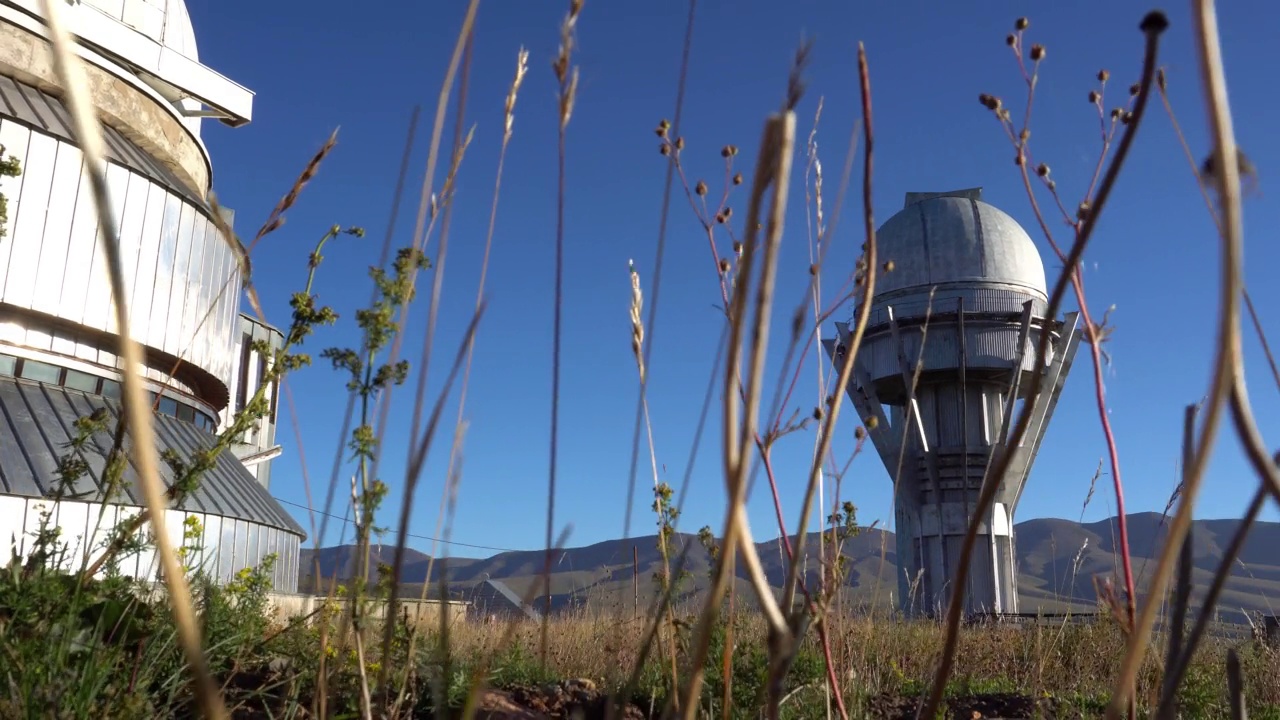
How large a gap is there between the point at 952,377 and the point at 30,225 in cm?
1390

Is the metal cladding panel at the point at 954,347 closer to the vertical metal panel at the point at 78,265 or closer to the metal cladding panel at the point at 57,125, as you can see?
the metal cladding panel at the point at 57,125

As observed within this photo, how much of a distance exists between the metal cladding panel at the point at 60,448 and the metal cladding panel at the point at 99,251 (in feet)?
1.97

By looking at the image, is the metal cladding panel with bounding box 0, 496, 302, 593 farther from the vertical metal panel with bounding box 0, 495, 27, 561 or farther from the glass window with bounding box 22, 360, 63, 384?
the glass window with bounding box 22, 360, 63, 384

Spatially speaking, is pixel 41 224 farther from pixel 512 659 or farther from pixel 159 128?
pixel 512 659

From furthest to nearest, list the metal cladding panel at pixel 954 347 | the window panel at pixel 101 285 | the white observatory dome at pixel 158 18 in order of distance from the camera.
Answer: the metal cladding panel at pixel 954 347, the white observatory dome at pixel 158 18, the window panel at pixel 101 285

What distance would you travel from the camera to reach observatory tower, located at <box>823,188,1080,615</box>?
16.4 meters

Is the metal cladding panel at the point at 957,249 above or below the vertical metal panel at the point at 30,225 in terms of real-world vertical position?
above

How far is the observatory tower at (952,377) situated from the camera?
53.8 ft

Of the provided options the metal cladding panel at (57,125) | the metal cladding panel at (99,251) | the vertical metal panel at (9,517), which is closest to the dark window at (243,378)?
the metal cladding panel at (99,251)

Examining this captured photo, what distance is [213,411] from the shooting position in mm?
11500

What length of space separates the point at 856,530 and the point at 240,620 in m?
A: 2.22

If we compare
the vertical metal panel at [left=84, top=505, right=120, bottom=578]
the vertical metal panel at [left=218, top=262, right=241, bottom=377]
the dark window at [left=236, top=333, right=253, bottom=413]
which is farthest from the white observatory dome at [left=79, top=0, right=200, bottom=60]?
the vertical metal panel at [left=84, top=505, right=120, bottom=578]

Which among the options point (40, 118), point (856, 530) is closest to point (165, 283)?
point (40, 118)

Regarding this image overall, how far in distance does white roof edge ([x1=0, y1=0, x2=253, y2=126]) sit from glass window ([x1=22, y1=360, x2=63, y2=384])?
3.42m
